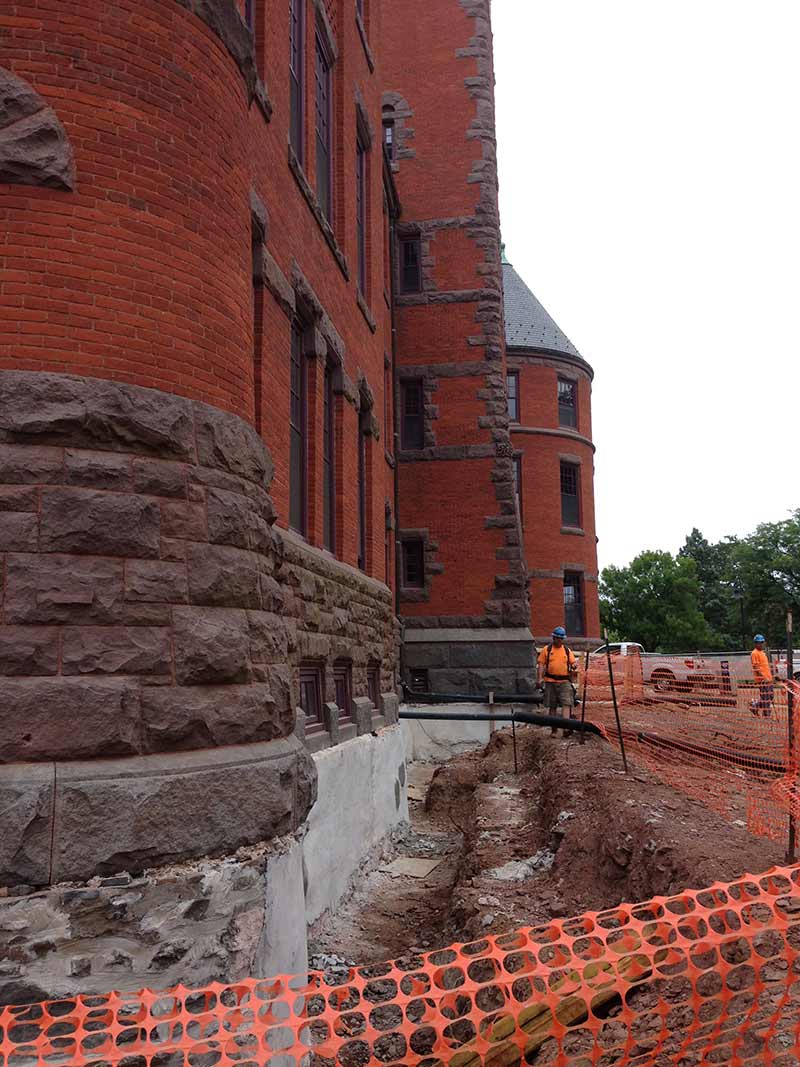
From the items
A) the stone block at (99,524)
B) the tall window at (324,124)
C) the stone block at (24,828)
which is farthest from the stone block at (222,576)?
the tall window at (324,124)

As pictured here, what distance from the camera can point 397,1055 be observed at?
21.1 ft

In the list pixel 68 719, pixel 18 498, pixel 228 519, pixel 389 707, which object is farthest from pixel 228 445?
pixel 389 707

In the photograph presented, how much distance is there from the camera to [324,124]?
1231 centimetres

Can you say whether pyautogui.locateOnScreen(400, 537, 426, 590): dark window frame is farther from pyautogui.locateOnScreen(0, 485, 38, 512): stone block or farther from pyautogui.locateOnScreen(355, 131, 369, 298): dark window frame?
pyautogui.locateOnScreen(0, 485, 38, 512): stone block

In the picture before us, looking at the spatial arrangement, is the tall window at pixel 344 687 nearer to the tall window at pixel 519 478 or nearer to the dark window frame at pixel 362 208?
the dark window frame at pixel 362 208

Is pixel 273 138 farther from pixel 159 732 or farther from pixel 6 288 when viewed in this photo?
pixel 159 732

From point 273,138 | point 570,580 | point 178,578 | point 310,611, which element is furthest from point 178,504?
point 570,580

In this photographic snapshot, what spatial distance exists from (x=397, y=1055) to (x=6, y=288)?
5802mm

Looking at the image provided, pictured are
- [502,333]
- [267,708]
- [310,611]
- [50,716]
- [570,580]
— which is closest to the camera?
[50,716]

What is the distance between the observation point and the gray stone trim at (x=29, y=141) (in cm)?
524

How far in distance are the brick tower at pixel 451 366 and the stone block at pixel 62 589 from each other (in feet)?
55.0

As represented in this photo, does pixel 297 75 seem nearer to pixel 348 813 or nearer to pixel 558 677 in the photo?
pixel 348 813

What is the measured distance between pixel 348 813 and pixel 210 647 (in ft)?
18.7

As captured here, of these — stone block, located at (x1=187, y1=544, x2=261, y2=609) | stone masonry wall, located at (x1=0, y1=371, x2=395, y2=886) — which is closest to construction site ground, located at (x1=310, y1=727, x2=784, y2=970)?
stone masonry wall, located at (x1=0, y1=371, x2=395, y2=886)
